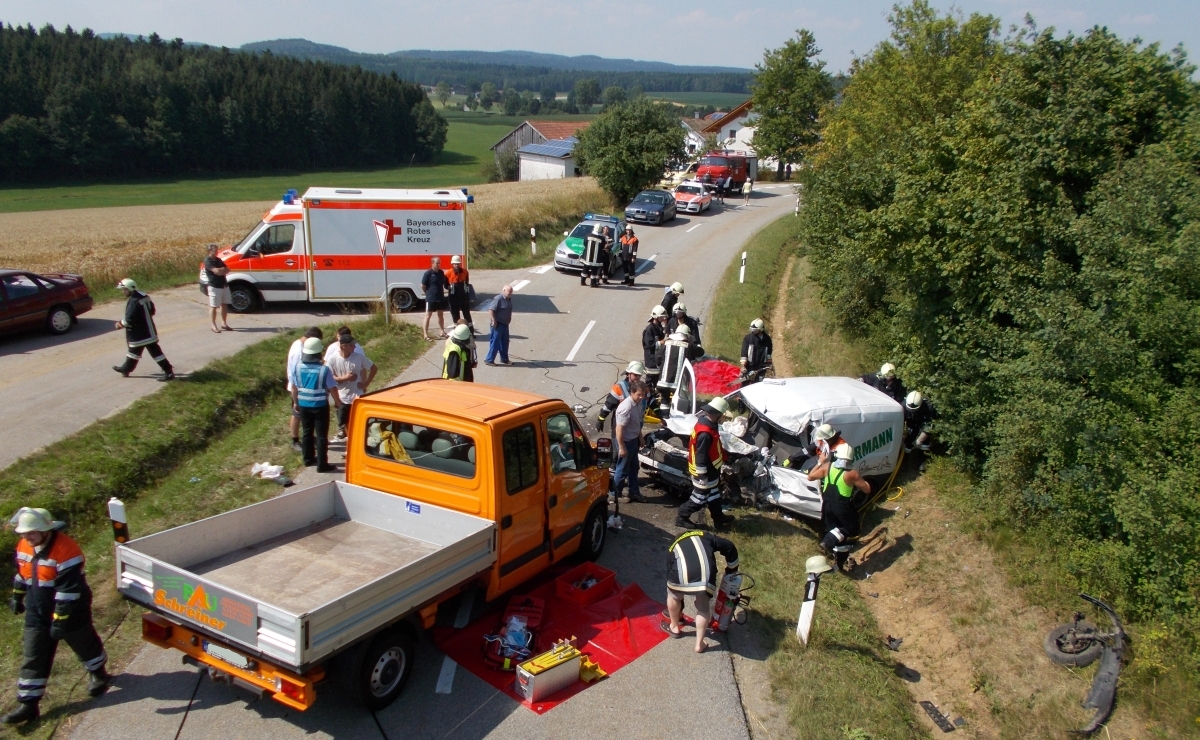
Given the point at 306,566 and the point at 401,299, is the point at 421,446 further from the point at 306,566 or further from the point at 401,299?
the point at 401,299

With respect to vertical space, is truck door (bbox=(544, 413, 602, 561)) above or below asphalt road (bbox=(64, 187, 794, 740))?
above

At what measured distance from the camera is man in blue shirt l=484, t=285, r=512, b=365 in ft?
45.2

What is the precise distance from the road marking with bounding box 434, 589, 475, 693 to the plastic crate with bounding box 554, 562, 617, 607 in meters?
0.83

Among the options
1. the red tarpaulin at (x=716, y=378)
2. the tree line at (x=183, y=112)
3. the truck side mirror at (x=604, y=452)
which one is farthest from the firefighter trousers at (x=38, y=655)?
the tree line at (x=183, y=112)

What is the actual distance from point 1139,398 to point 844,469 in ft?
9.31

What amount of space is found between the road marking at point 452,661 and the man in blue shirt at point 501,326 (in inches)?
282

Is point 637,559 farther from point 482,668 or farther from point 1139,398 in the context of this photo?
point 1139,398

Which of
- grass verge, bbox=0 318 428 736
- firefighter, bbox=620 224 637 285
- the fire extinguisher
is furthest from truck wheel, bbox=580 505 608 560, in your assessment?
firefighter, bbox=620 224 637 285

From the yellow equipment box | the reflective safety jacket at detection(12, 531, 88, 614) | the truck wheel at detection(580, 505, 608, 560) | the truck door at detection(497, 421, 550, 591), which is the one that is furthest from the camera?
the truck wheel at detection(580, 505, 608, 560)

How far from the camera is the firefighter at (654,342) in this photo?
12766 mm

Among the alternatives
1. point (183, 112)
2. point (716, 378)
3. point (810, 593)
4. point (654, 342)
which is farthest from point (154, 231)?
point (183, 112)

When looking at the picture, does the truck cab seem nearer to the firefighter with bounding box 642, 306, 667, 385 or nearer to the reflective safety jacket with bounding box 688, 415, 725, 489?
the reflective safety jacket with bounding box 688, 415, 725, 489

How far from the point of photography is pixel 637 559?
27.7 ft

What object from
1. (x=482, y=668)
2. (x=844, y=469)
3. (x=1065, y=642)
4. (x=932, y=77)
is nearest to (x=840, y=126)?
(x=932, y=77)
